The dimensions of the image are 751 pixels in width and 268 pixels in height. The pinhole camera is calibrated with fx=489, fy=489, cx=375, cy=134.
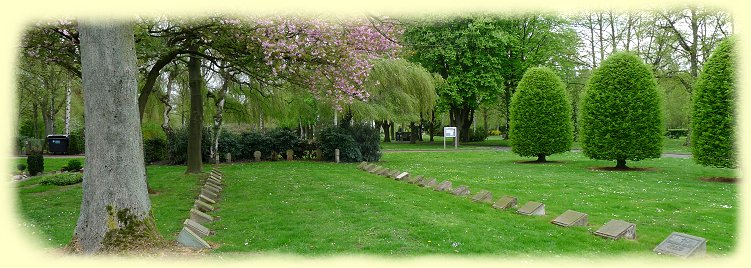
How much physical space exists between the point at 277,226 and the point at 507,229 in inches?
149

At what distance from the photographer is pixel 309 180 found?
51.9ft

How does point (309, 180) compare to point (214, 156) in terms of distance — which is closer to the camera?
point (309, 180)

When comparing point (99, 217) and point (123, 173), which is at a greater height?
point (123, 173)

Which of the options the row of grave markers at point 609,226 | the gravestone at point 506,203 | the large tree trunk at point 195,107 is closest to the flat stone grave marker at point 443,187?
the row of grave markers at point 609,226

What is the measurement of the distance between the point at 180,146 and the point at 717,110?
21.2 metres

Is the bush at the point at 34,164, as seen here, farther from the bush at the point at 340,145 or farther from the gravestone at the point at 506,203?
the gravestone at the point at 506,203

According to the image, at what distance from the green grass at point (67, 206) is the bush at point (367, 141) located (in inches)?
378

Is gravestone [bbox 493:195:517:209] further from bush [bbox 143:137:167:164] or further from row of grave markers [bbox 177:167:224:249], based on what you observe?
bush [bbox 143:137:167:164]

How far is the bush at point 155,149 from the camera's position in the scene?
24.1 meters

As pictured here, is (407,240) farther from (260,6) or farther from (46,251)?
(260,6)

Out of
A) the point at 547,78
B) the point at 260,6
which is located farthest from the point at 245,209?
the point at 547,78

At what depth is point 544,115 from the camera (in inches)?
855

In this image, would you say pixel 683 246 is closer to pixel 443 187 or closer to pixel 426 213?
pixel 426 213

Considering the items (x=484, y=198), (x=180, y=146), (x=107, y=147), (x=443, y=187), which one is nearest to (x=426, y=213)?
(x=484, y=198)
